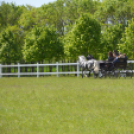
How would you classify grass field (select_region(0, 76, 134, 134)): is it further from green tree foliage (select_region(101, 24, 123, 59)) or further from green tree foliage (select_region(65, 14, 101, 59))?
green tree foliage (select_region(101, 24, 123, 59))

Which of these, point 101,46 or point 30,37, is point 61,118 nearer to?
point 101,46

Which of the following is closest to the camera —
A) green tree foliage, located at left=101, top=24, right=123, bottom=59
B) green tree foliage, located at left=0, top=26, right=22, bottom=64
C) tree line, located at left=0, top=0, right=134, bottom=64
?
tree line, located at left=0, top=0, right=134, bottom=64

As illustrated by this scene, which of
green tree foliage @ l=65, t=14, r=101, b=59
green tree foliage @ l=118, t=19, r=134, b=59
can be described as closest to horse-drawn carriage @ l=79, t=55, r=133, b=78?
green tree foliage @ l=65, t=14, r=101, b=59

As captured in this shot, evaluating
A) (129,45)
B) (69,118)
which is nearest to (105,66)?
(69,118)

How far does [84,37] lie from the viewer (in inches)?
1336

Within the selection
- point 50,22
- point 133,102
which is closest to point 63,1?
point 50,22

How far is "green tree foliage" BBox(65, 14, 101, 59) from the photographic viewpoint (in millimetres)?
34125

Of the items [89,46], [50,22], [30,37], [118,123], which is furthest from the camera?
[50,22]

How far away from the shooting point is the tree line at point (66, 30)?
34.8m

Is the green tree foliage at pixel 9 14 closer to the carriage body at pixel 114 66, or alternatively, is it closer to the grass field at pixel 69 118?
the carriage body at pixel 114 66

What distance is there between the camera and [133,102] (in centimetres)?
802

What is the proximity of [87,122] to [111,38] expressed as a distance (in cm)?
3701

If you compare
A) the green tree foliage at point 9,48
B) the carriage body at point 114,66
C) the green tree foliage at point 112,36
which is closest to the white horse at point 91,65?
the carriage body at point 114,66

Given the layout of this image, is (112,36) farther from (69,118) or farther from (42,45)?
(69,118)
